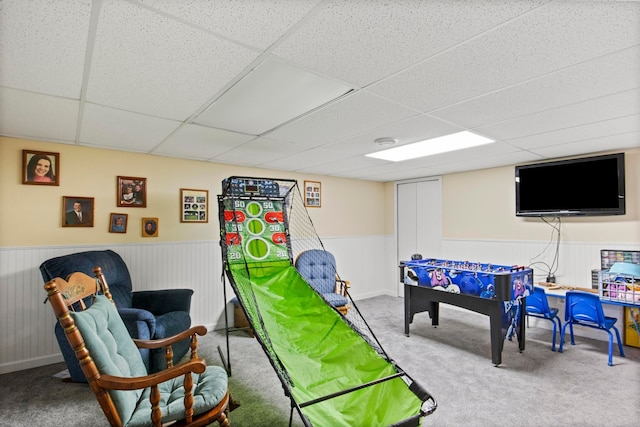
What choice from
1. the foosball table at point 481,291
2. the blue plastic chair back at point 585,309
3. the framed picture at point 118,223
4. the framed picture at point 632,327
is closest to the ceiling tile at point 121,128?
the framed picture at point 118,223

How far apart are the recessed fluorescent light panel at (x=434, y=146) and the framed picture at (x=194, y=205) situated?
227 cm

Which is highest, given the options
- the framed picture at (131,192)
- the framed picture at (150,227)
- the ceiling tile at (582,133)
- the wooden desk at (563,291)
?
the ceiling tile at (582,133)

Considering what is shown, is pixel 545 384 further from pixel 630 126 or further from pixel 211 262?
pixel 211 262

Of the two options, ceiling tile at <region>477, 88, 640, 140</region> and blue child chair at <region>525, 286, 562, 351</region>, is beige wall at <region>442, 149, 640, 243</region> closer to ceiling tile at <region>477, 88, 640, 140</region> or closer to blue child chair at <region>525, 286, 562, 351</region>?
blue child chair at <region>525, 286, 562, 351</region>

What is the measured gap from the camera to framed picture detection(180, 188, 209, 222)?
4.20 meters

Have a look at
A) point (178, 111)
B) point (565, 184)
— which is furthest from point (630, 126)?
point (178, 111)

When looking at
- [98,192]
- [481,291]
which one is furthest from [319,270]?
[98,192]

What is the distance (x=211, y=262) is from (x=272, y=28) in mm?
3564

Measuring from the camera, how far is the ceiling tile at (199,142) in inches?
118

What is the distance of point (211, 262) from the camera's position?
4402 millimetres

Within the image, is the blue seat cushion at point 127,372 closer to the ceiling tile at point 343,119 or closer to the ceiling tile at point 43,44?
the ceiling tile at point 43,44

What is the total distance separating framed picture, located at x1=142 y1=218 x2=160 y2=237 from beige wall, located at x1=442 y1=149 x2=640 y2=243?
448cm

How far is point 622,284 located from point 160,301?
4.80 meters

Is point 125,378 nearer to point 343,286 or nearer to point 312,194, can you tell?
point 343,286
